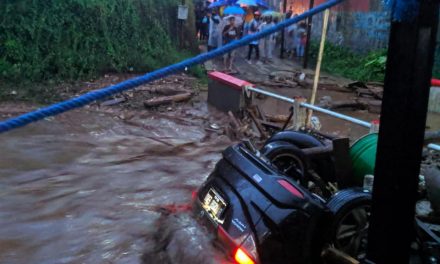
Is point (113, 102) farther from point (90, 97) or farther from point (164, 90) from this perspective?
point (90, 97)

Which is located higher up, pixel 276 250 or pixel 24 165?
pixel 276 250

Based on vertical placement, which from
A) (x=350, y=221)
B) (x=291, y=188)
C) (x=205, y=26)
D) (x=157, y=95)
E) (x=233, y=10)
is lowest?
(x=157, y=95)

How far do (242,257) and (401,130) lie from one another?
4.47ft

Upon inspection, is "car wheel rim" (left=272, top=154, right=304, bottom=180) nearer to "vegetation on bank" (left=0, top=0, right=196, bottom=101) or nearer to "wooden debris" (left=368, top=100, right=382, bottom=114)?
"vegetation on bank" (left=0, top=0, right=196, bottom=101)

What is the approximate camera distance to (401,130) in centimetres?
191

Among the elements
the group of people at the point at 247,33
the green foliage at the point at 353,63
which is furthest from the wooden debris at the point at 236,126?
the green foliage at the point at 353,63

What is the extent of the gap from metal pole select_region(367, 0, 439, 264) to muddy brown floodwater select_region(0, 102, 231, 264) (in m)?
1.50

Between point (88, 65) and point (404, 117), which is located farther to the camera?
point (88, 65)

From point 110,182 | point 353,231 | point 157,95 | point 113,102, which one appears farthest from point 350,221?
point 157,95

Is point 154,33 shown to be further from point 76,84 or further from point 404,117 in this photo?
point 404,117

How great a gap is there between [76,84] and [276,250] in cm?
1061

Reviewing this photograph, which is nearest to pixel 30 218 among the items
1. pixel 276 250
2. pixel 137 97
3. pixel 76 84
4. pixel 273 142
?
pixel 273 142

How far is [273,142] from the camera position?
5.00 metres

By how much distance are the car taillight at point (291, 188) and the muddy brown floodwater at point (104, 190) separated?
26.5 inches
